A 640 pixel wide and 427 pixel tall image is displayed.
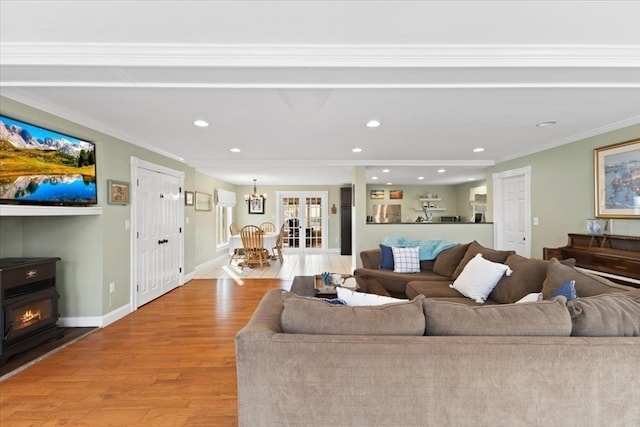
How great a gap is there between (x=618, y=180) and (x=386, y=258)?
274cm

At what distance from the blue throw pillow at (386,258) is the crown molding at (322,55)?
2718 millimetres

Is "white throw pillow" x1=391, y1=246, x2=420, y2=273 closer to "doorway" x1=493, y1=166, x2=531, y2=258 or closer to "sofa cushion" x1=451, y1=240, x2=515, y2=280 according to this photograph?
"sofa cushion" x1=451, y1=240, x2=515, y2=280

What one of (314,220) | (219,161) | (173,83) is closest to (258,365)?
(173,83)

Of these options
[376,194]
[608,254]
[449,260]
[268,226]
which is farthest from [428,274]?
[376,194]

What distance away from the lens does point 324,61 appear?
1875 millimetres

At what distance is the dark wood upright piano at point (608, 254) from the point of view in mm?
2789

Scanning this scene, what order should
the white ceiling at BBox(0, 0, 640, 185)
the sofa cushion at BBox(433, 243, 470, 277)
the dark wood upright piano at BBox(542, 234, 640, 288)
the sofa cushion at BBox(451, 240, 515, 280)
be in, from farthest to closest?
1. the sofa cushion at BBox(433, 243, 470, 277)
2. the sofa cushion at BBox(451, 240, 515, 280)
3. the dark wood upright piano at BBox(542, 234, 640, 288)
4. the white ceiling at BBox(0, 0, 640, 185)

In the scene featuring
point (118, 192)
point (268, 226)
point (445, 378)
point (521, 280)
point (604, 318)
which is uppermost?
point (118, 192)

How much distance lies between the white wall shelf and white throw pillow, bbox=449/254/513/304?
12.7ft

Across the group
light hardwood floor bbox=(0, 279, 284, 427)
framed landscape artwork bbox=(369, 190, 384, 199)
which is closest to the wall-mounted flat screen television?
light hardwood floor bbox=(0, 279, 284, 427)

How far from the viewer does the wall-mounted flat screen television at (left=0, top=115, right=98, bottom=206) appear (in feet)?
7.74

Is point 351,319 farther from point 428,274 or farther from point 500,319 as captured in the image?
point 428,274

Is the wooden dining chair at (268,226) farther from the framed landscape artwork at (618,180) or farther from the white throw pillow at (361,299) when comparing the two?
the white throw pillow at (361,299)

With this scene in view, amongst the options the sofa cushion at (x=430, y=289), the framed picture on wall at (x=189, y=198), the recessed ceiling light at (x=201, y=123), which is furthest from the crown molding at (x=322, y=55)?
the framed picture on wall at (x=189, y=198)
